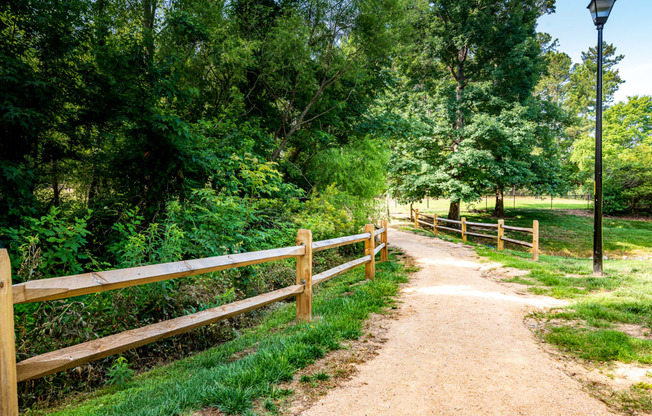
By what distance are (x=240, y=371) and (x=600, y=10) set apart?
1016cm

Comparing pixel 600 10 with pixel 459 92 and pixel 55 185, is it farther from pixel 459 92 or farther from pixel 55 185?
pixel 55 185

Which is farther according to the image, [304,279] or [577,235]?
[577,235]

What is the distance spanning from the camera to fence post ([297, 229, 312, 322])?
425cm

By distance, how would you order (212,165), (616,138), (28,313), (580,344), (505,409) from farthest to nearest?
(616,138), (212,165), (580,344), (28,313), (505,409)

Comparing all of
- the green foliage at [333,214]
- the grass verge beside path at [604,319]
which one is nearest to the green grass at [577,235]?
the grass verge beside path at [604,319]

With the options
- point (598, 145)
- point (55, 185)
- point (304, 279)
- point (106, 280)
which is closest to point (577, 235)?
point (598, 145)

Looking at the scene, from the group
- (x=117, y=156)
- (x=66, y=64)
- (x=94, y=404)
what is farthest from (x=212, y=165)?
(x=94, y=404)

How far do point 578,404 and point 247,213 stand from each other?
15.9ft

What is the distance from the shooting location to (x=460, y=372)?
2984 millimetres

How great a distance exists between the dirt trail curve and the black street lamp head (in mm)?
6710

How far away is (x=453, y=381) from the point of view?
2.82 m

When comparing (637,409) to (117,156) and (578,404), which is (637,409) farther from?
(117,156)

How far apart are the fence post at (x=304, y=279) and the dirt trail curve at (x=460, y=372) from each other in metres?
1.16

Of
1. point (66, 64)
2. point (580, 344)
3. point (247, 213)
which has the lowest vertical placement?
point (580, 344)
